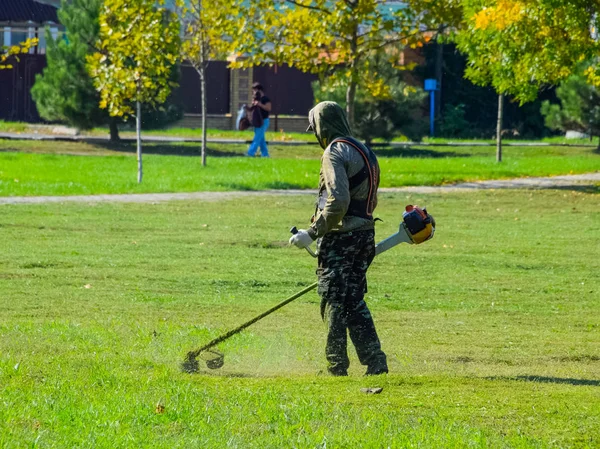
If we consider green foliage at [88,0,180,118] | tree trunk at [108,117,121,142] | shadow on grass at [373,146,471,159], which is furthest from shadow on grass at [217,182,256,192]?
tree trunk at [108,117,121,142]

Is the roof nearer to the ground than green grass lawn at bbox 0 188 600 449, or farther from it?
farther from it

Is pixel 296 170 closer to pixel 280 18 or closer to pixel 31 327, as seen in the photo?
pixel 280 18

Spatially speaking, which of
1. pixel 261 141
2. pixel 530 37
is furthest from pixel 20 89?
pixel 530 37

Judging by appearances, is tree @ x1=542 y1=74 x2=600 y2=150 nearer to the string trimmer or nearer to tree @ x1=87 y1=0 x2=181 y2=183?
tree @ x1=87 y1=0 x2=181 y2=183

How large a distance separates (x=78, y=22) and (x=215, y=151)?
4981 millimetres

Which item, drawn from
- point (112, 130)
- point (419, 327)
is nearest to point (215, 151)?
point (112, 130)

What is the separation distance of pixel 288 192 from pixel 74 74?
41.6 ft

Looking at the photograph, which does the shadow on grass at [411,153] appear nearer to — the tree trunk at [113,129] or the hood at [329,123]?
the tree trunk at [113,129]

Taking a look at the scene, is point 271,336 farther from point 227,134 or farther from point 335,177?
point 227,134

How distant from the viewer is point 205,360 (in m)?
7.23

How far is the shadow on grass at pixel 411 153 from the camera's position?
3148cm

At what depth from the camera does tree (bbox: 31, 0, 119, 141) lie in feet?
102

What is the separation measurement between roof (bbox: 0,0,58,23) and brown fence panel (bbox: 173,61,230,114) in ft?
24.1

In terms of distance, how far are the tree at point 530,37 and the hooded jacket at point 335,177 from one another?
1311 cm
